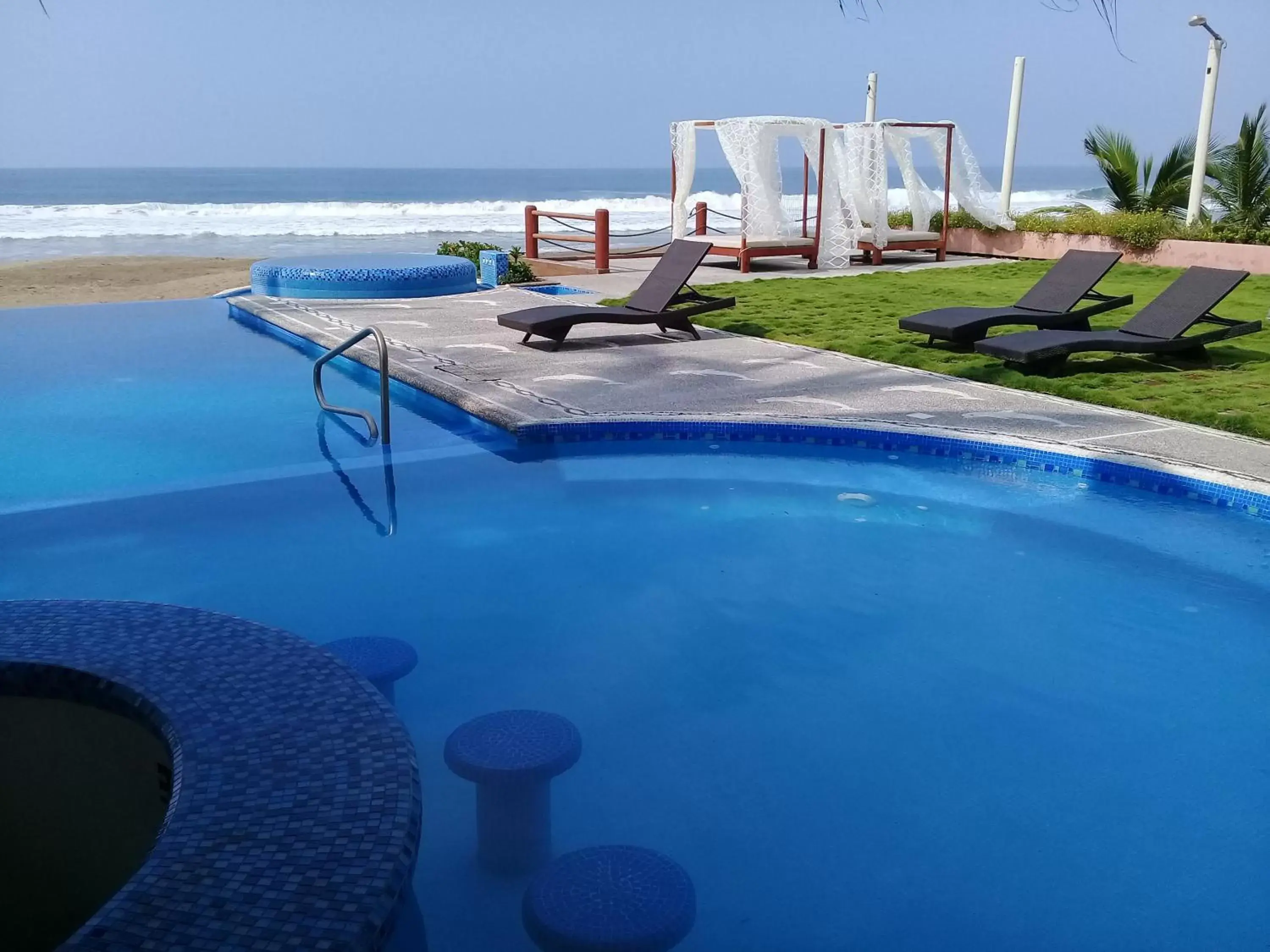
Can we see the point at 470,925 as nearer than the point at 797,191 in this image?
Yes

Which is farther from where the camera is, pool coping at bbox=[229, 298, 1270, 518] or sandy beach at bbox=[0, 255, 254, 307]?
sandy beach at bbox=[0, 255, 254, 307]

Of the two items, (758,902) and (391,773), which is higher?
(391,773)

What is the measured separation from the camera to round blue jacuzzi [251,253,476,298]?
12414mm

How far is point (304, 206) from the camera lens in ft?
142

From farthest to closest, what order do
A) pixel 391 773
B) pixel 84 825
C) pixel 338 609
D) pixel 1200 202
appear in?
pixel 1200 202 < pixel 338 609 < pixel 84 825 < pixel 391 773

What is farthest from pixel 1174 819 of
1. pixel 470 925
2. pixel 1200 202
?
pixel 1200 202

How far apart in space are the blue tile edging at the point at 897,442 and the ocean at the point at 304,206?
21.3m

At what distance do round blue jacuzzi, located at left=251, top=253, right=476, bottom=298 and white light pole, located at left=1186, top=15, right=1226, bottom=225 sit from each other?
10.2 m

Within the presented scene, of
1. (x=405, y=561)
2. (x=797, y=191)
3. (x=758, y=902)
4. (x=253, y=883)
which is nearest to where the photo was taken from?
(x=253, y=883)

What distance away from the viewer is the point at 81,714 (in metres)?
2.66

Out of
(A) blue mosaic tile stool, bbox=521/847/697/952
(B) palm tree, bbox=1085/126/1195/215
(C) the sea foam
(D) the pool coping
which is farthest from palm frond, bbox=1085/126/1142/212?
(A) blue mosaic tile stool, bbox=521/847/697/952

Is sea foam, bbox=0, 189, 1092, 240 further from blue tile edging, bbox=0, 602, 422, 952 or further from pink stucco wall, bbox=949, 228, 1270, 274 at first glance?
blue tile edging, bbox=0, 602, 422, 952

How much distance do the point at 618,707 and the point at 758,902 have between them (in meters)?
1.16

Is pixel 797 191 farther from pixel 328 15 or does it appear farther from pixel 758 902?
pixel 758 902
